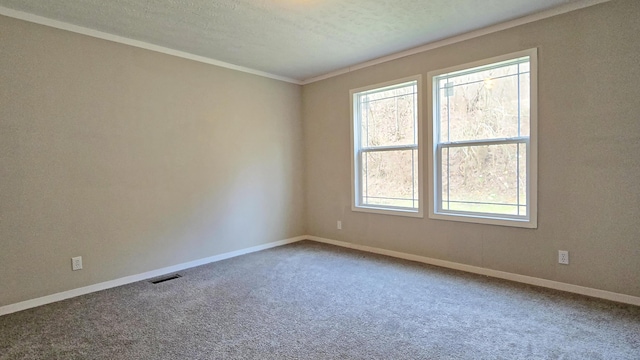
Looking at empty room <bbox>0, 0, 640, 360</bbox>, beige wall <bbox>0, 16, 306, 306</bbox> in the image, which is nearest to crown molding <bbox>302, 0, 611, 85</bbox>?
empty room <bbox>0, 0, 640, 360</bbox>

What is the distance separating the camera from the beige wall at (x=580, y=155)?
271 cm

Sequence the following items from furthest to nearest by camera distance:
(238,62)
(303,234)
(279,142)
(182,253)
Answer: (303,234) < (279,142) < (238,62) < (182,253)

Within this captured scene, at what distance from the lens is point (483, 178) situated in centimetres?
357

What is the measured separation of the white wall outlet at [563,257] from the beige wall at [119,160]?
135 inches

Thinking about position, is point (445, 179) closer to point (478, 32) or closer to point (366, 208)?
point (366, 208)

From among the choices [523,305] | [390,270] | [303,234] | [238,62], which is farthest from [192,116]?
[523,305]

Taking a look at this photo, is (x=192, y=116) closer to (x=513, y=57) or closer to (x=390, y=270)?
(x=390, y=270)

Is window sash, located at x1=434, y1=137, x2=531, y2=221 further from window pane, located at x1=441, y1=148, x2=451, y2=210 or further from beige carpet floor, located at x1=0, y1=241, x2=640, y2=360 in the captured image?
beige carpet floor, located at x1=0, y1=241, x2=640, y2=360

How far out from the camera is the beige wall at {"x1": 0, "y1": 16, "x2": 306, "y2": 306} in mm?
2875

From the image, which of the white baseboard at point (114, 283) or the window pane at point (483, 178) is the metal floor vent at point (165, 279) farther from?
the window pane at point (483, 178)

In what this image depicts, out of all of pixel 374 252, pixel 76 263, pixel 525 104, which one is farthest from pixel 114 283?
pixel 525 104

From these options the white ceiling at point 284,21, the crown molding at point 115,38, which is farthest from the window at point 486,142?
the crown molding at point 115,38

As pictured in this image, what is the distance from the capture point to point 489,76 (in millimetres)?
3504

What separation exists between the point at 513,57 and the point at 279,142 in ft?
10.2
